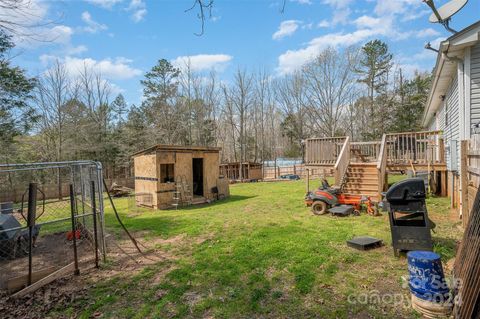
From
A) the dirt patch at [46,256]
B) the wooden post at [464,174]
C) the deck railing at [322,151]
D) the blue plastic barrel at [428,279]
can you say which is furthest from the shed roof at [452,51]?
the dirt patch at [46,256]

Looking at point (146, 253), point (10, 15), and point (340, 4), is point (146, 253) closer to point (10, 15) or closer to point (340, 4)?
point (10, 15)

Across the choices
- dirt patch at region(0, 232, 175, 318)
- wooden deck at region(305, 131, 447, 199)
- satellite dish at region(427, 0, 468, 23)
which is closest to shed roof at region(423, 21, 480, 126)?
satellite dish at region(427, 0, 468, 23)

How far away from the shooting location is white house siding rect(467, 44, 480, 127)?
254 inches

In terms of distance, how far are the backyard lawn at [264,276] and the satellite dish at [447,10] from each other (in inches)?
194

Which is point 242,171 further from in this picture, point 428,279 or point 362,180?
point 428,279

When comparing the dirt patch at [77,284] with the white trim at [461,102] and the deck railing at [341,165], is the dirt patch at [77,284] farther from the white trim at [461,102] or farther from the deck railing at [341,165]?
the white trim at [461,102]

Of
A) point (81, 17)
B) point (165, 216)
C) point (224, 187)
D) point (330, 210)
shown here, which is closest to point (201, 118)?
point (224, 187)

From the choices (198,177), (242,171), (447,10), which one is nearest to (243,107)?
(242,171)

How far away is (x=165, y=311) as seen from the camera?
341 centimetres

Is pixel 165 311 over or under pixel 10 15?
under

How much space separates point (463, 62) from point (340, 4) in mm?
5965

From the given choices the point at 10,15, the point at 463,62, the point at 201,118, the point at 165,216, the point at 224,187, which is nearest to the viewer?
the point at 10,15

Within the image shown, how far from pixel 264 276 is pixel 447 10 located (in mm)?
7553

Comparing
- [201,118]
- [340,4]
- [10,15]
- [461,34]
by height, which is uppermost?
[201,118]
